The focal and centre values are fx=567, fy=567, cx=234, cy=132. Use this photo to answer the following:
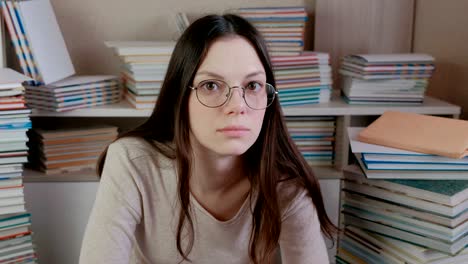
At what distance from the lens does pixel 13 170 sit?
5.51 feet

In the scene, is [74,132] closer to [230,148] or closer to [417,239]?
[230,148]

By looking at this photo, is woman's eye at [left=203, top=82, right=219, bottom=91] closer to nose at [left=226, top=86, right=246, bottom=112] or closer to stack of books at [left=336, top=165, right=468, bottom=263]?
nose at [left=226, top=86, right=246, bottom=112]

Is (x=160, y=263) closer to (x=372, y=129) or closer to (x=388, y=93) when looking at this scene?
(x=372, y=129)

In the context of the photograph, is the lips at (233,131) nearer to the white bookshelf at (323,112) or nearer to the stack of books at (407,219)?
the stack of books at (407,219)

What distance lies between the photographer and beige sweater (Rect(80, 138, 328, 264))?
1241 mm

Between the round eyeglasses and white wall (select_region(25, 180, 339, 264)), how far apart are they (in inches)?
36.5

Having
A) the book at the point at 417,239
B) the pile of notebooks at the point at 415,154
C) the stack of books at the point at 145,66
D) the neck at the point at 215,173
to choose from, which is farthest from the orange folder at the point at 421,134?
the stack of books at the point at 145,66

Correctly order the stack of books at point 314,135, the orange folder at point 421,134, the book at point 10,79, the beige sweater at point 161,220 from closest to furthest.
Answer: the beige sweater at point 161,220
the orange folder at point 421,134
the book at point 10,79
the stack of books at point 314,135

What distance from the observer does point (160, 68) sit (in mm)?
1926

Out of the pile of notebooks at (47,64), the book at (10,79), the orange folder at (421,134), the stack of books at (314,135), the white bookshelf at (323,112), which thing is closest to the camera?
the orange folder at (421,134)

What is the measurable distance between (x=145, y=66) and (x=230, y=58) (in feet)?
2.71

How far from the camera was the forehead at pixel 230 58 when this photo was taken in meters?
1.15

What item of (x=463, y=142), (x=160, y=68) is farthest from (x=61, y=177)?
(x=463, y=142)

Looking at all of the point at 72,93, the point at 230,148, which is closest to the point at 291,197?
the point at 230,148
